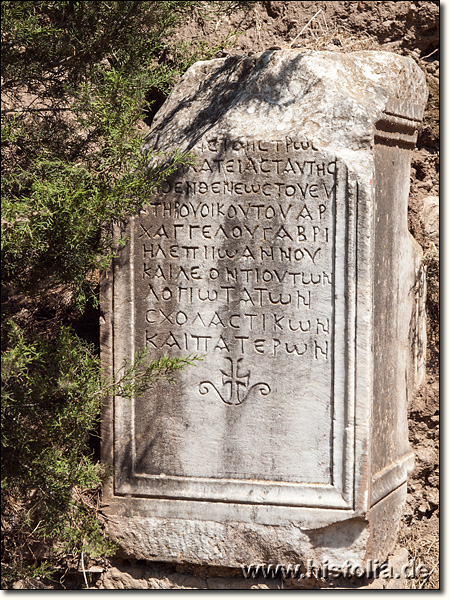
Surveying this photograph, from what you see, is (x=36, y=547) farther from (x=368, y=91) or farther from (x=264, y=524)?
(x=368, y=91)

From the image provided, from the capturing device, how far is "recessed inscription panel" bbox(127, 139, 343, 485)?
3869 millimetres

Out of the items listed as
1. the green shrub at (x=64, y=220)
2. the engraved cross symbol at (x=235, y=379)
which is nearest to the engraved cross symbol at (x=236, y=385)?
the engraved cross symbol at (x=235, y=379)

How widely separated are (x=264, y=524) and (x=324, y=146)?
1786 millimetres

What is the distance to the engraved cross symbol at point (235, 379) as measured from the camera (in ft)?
13.0

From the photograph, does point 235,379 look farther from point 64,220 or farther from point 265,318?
point 64,220

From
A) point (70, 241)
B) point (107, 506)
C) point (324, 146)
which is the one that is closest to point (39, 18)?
point (70, 241)

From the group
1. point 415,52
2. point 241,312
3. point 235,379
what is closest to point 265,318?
point 241,312

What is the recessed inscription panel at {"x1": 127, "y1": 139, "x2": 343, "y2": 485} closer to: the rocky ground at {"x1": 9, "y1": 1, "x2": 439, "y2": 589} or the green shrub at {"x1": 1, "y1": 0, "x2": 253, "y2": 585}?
the green shrub at {"x1": 1, "y1": 0, "x2": 253, "y2": 585}

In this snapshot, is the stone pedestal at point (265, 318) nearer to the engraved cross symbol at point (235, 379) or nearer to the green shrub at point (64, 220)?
the engraved cross symbol at point (235, 379)

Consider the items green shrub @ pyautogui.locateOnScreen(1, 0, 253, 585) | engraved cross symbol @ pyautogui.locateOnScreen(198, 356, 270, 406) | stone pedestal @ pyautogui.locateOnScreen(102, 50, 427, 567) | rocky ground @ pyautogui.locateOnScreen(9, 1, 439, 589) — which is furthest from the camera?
rocky ground @ pyautogui.locateOnScreen(9, 1, 439, 589)

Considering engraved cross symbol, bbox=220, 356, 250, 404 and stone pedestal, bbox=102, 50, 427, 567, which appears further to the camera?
engraved cross symbol, bbox=220, 356, 250, 404

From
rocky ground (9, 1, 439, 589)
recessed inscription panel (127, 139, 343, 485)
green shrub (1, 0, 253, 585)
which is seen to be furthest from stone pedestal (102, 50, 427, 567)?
rocky ground (9, 1, 439, 589)

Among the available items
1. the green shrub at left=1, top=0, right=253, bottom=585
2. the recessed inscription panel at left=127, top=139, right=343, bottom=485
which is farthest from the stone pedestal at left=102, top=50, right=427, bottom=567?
the green shrub at left=1, top=0, right=253, bottom=585

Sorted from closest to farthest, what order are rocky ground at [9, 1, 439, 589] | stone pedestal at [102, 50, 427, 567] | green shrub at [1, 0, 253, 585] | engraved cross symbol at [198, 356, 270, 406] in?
green shrub at [1, 0, 253, 585] < stone pedestal at [102, 50, 427, 567] < engraved cross symbol at [198, 356, 270, 406] < rocky ground at [9, 1, 439, 589]
